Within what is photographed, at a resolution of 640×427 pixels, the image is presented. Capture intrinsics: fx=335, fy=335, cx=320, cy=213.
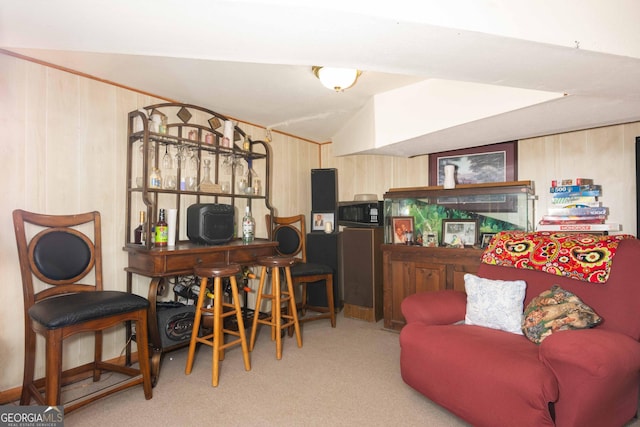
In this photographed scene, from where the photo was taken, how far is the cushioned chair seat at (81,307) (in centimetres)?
160

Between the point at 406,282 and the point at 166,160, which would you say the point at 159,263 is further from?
the point at 406,282

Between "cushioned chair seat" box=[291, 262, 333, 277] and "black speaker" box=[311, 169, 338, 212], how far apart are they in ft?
2.63

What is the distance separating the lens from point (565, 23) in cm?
123

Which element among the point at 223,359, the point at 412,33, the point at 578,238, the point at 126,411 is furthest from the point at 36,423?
the point at 578,238

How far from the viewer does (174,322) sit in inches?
93.8

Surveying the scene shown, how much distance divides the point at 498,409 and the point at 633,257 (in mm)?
1070

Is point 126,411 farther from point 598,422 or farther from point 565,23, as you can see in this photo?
point 565,23

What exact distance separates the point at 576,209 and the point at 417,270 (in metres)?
1.30

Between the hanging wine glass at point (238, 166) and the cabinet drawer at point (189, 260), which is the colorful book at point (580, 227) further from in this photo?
the hanging wine glass at point (238, 166)

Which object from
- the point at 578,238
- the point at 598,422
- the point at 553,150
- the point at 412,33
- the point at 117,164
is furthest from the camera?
the point at 553,150

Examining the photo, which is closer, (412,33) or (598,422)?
(412,33)

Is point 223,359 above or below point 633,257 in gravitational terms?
below

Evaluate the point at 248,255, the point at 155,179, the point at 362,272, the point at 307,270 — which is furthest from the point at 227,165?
the point at 362,272

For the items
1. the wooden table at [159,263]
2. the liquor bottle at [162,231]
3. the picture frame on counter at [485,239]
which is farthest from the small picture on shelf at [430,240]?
the liquor bottle at [162,231]
